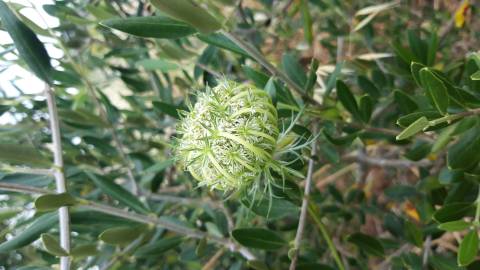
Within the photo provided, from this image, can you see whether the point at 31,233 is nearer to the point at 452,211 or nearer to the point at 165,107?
the point at 165,107

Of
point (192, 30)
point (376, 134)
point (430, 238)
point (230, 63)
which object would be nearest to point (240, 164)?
point (192, 30)

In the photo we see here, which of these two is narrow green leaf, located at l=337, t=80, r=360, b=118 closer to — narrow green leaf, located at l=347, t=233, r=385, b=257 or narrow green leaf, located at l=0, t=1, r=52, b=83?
narrow green leaf, located at l=347, t=233, r=385, b=257

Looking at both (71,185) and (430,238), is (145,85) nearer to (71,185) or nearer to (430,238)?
(71,185)

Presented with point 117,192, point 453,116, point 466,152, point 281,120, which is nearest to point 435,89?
point 453,116

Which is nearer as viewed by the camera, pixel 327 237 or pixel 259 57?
pixel 259 57

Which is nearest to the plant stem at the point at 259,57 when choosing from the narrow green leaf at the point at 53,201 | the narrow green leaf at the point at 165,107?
the narrow green leaf at the point at 165,107

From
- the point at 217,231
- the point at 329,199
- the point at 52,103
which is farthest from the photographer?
the point at 329,199
